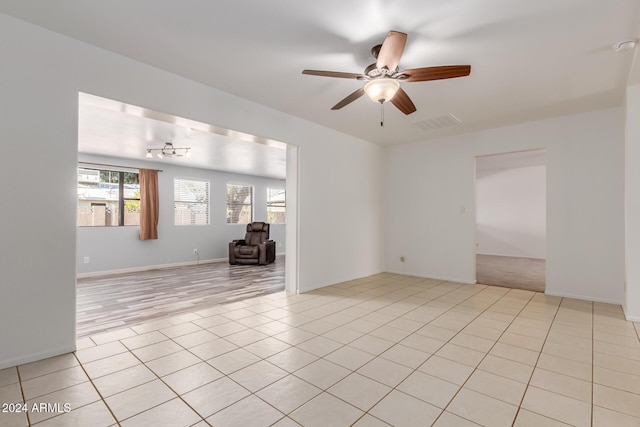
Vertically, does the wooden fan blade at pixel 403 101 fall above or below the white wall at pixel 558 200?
above

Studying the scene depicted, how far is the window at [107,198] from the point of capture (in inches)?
246

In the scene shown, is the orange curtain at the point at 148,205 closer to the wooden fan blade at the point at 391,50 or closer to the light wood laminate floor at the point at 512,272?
the wooden fan blade at the point at 391,50

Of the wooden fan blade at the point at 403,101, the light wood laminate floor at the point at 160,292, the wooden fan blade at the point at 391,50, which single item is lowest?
the light wood laminate floor at the point at 160,292

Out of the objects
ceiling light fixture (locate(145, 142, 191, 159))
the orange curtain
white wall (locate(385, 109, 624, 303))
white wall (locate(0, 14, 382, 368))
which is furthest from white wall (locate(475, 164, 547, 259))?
the orange curtain

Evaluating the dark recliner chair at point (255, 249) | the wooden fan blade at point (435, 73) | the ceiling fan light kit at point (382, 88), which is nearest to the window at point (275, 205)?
the dark recliner chair at point (255, 249)

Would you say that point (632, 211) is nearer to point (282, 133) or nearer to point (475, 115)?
point (475, 115)

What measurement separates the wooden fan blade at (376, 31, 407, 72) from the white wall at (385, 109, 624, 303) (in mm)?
3518

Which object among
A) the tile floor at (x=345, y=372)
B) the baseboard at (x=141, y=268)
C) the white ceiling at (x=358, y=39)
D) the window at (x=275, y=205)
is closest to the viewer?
the tile floor at (x=345, y=372)

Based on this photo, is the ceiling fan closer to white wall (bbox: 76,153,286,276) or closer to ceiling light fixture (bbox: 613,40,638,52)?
ceiling light fixture (bbox: 613,40,638,52)

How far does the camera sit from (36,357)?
91.4 inches

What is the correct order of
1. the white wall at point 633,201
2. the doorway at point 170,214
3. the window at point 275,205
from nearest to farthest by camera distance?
the white wall at point 633,201, the doorway at point 170,214, the window at point 275,205

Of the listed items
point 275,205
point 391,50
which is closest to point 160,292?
point 391,50

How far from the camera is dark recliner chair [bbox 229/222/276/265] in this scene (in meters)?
7.48

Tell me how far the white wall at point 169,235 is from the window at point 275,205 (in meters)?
0.19
